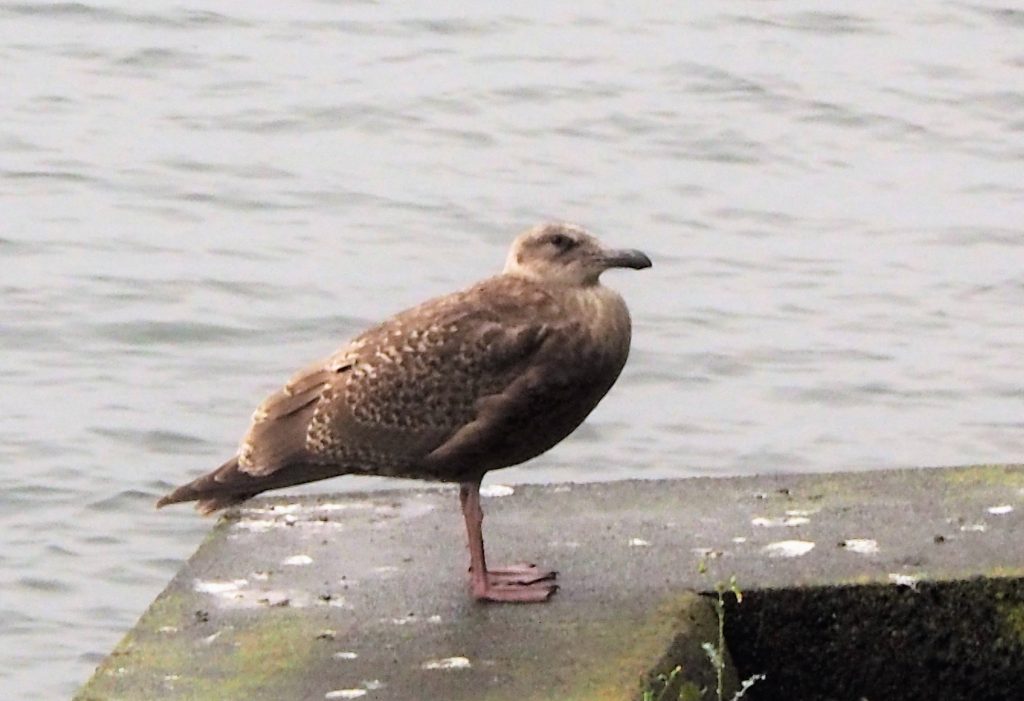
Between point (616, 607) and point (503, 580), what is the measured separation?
0.91ft

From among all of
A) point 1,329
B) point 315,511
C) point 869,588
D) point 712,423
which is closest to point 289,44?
point 1,329

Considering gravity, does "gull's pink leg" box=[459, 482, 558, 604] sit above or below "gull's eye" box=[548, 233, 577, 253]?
below

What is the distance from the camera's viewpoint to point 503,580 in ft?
17.8

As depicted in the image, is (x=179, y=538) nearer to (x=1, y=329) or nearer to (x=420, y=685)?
(x=1, y=329)

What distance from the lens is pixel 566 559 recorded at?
226 inches

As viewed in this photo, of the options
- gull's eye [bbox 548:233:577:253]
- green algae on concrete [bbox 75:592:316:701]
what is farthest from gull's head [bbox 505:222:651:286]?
A: green algae on concrete [bbox 75:592:316:701]

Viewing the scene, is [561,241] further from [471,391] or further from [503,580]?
[503,580]

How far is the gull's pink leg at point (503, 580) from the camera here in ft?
17.7

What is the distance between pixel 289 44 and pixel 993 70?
4.07 meters

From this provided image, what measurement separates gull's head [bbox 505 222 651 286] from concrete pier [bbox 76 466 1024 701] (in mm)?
663

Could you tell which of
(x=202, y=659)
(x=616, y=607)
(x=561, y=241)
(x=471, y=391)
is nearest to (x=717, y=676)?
(x=616, y=607)

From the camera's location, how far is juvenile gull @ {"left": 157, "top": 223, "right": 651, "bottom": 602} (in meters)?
5.51

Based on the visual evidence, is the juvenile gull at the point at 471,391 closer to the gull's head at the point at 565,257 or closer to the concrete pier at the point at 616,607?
the gull's head at the point at 565,257

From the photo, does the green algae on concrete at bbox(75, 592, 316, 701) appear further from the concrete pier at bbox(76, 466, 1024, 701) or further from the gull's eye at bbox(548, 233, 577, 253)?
the gull's eye at bbox(548, 233, 577, 253)
